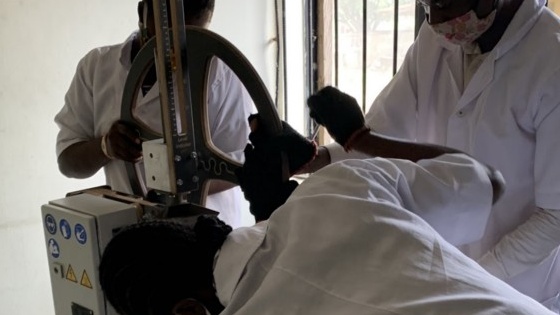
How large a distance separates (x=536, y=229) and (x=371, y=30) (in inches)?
55.9

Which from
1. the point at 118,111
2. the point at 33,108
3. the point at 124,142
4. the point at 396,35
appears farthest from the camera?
the point at 396,35

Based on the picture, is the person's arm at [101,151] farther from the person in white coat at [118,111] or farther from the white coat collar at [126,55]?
the white coat collar at [126,55]

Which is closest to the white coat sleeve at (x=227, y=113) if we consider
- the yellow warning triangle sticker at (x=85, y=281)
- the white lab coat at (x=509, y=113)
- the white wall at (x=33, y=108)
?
the white lab coat at (x=509, y=113)

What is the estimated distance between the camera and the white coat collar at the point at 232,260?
0.70 metres

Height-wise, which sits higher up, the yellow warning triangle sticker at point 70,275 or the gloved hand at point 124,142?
the gloved hand at point 124,142

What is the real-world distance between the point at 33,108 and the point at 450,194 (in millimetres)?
1640

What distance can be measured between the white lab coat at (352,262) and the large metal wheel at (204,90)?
14 cm

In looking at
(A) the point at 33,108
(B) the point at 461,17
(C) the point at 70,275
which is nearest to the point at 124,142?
(C) the point at 70,275

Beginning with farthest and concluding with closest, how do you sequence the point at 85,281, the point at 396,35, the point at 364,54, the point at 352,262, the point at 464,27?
1. the point at 364,54
2. the point at 396,35
3. the point at 464,27
4. the point at 85,281
5. the point at 352,262

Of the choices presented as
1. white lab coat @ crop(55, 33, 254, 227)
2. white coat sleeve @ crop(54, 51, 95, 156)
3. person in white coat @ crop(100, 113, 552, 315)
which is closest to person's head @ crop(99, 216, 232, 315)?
person in white coat @ crop(100, 113, 552, 315)

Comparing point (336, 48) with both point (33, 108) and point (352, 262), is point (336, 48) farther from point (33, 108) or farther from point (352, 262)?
point (352, 262)

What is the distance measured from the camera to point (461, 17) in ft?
3.83

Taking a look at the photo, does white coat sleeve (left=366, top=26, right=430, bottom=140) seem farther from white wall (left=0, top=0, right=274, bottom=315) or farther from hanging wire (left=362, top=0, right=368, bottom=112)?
white wall (left=0, top=0, right=274, bottom=315)

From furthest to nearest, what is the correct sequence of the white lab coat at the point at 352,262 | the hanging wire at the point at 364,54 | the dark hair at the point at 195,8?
the hanging wire at the point at 364,54 → the dark hair at the point at 195,8 → the white lab coat at the point at 352,262
